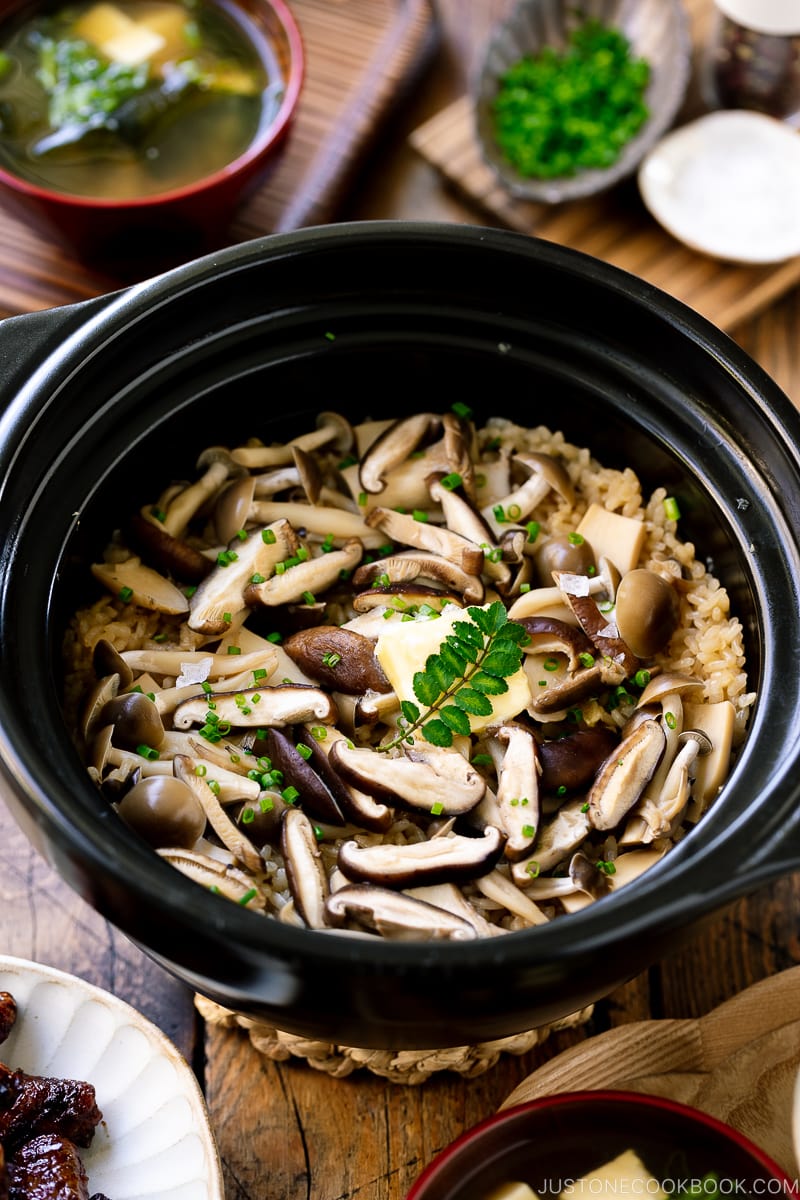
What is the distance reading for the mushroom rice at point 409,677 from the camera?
1.84 m

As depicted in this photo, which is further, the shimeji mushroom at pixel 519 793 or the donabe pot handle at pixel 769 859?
the shimeji mushroom at pixel 519 793

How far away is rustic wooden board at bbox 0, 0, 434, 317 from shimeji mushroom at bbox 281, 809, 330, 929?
157 cm

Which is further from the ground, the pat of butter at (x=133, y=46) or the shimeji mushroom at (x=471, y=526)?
the pat of butter at (x=133, y=46)

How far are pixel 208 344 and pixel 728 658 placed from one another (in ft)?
3.39

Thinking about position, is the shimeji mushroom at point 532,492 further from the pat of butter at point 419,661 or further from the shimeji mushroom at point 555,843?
the shimeji mushroom at point 555,843

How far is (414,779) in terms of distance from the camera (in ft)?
6.16

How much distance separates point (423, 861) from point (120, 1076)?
1.92ft

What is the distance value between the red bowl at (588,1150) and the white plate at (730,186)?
203cm

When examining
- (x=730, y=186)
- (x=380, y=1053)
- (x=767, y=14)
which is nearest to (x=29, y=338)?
(x=380, y=1053)

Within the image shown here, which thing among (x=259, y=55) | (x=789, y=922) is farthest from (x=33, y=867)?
(x=259, y=55)

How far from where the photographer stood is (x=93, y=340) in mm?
1931

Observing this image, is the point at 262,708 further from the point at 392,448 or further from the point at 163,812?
the point at 392,448

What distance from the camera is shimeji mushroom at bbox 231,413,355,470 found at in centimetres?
229

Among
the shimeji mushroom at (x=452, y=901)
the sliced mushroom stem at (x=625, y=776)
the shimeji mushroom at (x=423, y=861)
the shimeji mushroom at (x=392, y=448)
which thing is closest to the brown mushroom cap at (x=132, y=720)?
the shimeji mushroom at (x=423, y=861)
